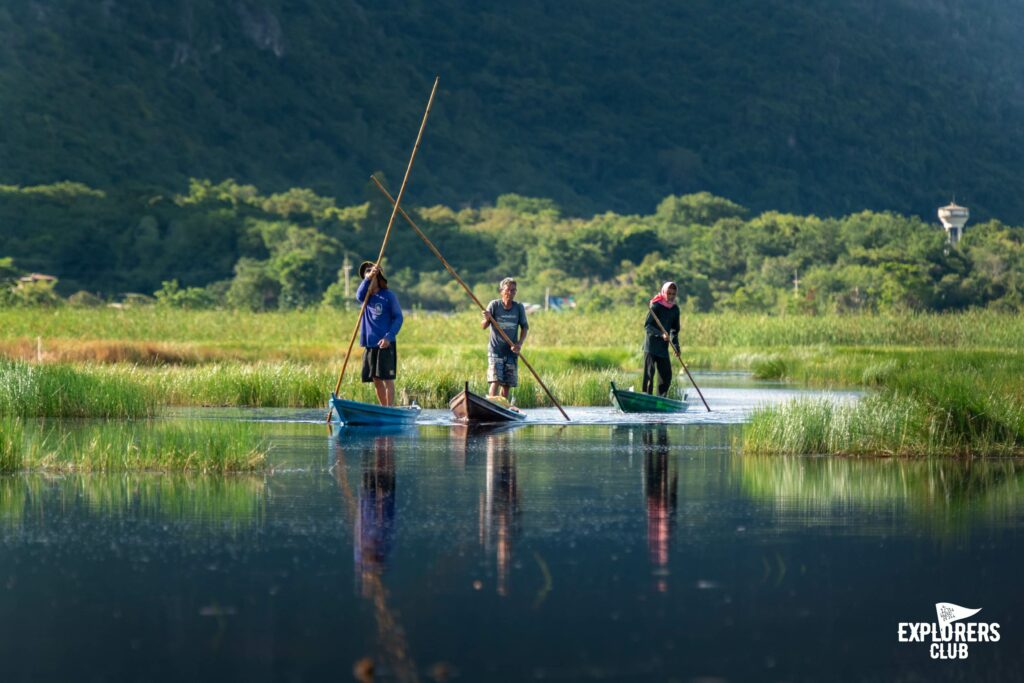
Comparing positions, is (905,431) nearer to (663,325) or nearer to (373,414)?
(663,325)

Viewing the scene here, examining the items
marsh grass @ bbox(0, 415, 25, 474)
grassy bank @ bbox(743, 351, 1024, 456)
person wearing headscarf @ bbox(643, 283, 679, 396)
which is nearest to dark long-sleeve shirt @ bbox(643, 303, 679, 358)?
person wearing headscarf @ bbox(643, 283, 679, 396)

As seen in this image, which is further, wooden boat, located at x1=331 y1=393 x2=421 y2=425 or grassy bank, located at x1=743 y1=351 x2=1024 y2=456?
wooden boat, located at x1=331 y1=393 x2=421 y2=425

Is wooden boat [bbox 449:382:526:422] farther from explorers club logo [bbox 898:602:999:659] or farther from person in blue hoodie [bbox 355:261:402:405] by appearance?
explorers club logo [bbox 898:602:999:659]

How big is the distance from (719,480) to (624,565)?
5.05 meters

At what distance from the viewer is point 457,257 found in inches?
5167

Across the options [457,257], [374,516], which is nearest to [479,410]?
[374,516]

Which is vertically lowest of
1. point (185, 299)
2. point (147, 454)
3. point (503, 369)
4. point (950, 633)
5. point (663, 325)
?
point (950, 633)

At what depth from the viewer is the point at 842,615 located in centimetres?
928

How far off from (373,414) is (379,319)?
117cm

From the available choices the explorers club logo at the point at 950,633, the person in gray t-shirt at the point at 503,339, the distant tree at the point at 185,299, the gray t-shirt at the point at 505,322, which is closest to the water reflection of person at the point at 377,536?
the explorers club logo at the point at 950,633

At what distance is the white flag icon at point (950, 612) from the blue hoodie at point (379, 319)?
40.8 ft

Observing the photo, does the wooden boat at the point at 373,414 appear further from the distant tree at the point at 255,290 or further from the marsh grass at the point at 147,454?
the distant tree at the point at 255,290

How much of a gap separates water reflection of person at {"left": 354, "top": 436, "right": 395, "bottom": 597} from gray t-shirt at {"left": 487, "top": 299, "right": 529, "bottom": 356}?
405cm

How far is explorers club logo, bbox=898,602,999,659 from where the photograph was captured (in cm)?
856
